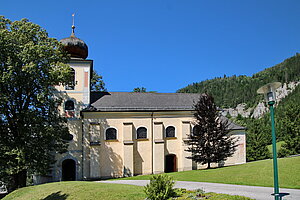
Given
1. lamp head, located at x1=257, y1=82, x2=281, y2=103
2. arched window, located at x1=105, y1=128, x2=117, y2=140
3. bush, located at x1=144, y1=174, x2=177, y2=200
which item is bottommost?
bush, located at x1=144, y1=174, x2=177, y2=200

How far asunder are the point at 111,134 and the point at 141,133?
10.7 ft

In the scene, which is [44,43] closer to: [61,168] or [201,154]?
[61,168]

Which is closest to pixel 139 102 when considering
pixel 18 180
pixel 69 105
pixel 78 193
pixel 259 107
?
pixel 69 105

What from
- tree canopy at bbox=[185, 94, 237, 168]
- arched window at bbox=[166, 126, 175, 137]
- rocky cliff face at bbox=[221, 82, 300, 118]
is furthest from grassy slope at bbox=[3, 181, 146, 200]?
rocky cliff face at bbox=[221, 82, 300, 118]

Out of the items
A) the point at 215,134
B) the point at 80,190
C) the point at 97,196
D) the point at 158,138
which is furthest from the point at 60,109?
the point at 215,134

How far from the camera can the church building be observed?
78.2 ft

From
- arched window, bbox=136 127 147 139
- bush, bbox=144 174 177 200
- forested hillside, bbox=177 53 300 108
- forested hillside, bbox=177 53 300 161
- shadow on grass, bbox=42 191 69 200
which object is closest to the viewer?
bush, bbox=144 174 177 200

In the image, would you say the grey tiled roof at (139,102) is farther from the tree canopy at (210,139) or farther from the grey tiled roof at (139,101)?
the tree canopy at (210,139)

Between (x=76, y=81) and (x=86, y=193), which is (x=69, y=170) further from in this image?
(x=86, y=193)

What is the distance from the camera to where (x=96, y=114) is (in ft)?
80.5

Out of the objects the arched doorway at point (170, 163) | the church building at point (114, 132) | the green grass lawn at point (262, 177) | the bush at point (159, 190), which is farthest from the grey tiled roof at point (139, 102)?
the bush at point (159, 190)

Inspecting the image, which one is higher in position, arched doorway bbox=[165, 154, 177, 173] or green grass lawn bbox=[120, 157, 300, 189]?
green grass lawn bbox=[120, 157, 300, 189]

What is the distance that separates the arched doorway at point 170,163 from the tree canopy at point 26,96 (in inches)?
470

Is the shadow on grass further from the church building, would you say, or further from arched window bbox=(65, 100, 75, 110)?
arched window bbox=(65, 100, 75, 110)
